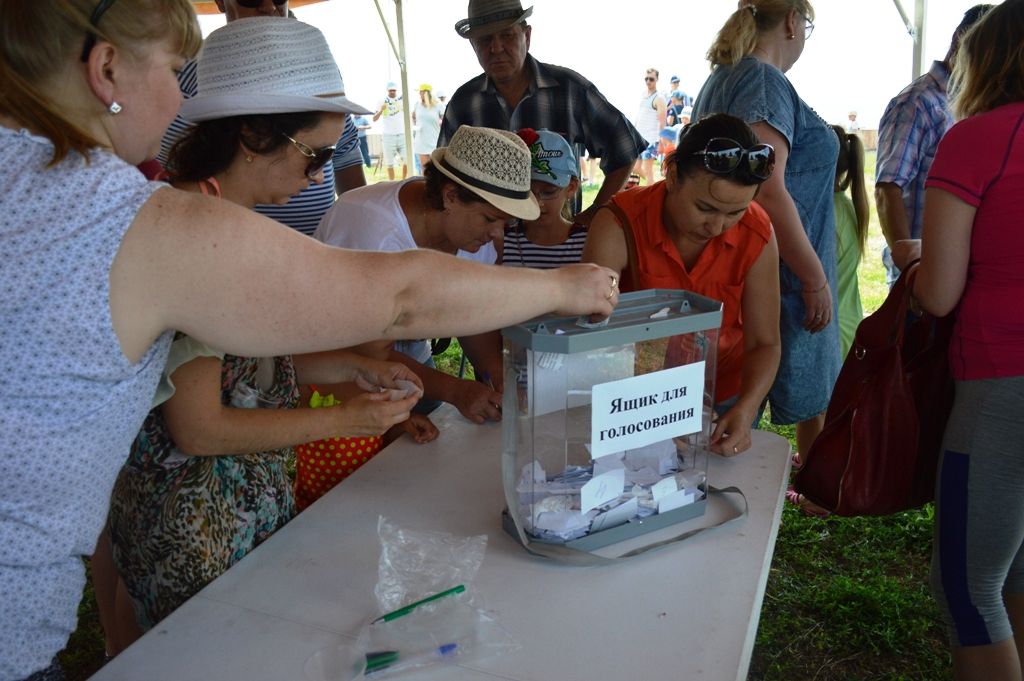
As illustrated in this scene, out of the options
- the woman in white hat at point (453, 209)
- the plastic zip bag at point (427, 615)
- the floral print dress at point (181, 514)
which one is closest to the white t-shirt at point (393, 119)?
the woman in white hat at point (453, 209)

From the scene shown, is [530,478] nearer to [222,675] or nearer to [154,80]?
[222,675]

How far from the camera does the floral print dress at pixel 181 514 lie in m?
1.30

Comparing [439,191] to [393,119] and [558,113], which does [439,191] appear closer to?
[558,113]

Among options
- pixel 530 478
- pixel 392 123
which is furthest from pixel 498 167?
pixel 392 123

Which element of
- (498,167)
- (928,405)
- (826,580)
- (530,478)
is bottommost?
(826,580)

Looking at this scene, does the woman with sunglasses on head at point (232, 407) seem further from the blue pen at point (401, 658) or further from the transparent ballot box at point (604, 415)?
the blue pen at point (401, 658)

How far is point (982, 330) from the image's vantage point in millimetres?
1614

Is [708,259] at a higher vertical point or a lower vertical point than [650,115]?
higher

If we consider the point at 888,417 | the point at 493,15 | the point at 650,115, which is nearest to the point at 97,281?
the point at 888,417

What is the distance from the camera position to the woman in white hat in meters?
1.84

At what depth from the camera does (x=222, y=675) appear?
0.99 m

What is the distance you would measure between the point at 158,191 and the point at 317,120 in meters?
0.78

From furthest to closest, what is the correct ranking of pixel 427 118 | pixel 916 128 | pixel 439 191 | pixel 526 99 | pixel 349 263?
pixel 427 118 < pixel 526 99 < pixel 916 128 < pixel 439 191 < pixel 349 263

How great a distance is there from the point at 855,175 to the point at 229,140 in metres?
2.42
